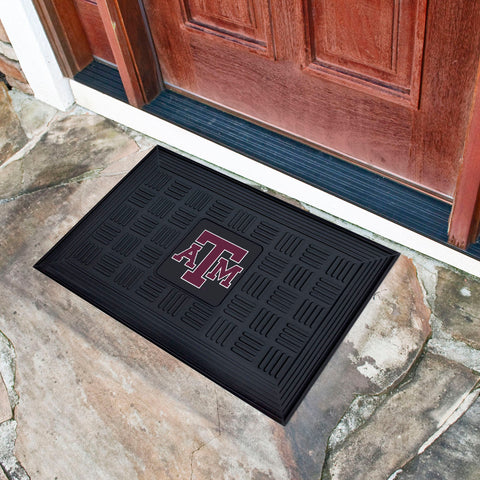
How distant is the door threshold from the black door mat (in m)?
0.08

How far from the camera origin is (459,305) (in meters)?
2.16

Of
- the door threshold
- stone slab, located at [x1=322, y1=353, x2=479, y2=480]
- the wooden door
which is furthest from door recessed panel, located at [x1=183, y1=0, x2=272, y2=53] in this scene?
stone slab, located at [x1=322, y1=353, x2=479, y2=480]

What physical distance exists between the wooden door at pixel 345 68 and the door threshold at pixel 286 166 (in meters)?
0.06

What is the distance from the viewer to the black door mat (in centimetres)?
212

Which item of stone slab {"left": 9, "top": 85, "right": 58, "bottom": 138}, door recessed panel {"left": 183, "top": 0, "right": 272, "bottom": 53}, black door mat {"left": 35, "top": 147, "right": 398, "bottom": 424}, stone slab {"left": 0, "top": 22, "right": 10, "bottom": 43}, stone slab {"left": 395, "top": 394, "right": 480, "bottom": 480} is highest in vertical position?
door recessed panel {"left": 183, "top": 0, "right": 272, "bottom": 53}

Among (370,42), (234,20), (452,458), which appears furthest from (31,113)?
(452,458)

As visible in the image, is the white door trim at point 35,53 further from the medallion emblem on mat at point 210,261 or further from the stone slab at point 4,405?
the stone slab at point 4,405

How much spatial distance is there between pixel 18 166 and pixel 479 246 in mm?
1979

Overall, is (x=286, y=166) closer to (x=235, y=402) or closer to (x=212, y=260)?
(x=212, y=260)

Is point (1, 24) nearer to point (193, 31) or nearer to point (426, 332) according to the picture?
point (193, 31)

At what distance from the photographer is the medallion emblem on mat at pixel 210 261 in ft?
7.56

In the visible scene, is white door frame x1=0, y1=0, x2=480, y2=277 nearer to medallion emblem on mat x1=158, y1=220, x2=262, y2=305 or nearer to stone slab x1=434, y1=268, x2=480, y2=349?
stone slab x1=434, y1=268, x2=480, y2=349

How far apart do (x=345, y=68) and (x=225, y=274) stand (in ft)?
2.79

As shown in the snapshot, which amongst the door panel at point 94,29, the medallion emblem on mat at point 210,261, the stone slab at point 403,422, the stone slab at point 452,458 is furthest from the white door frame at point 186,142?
the stone slab at point 452,458
